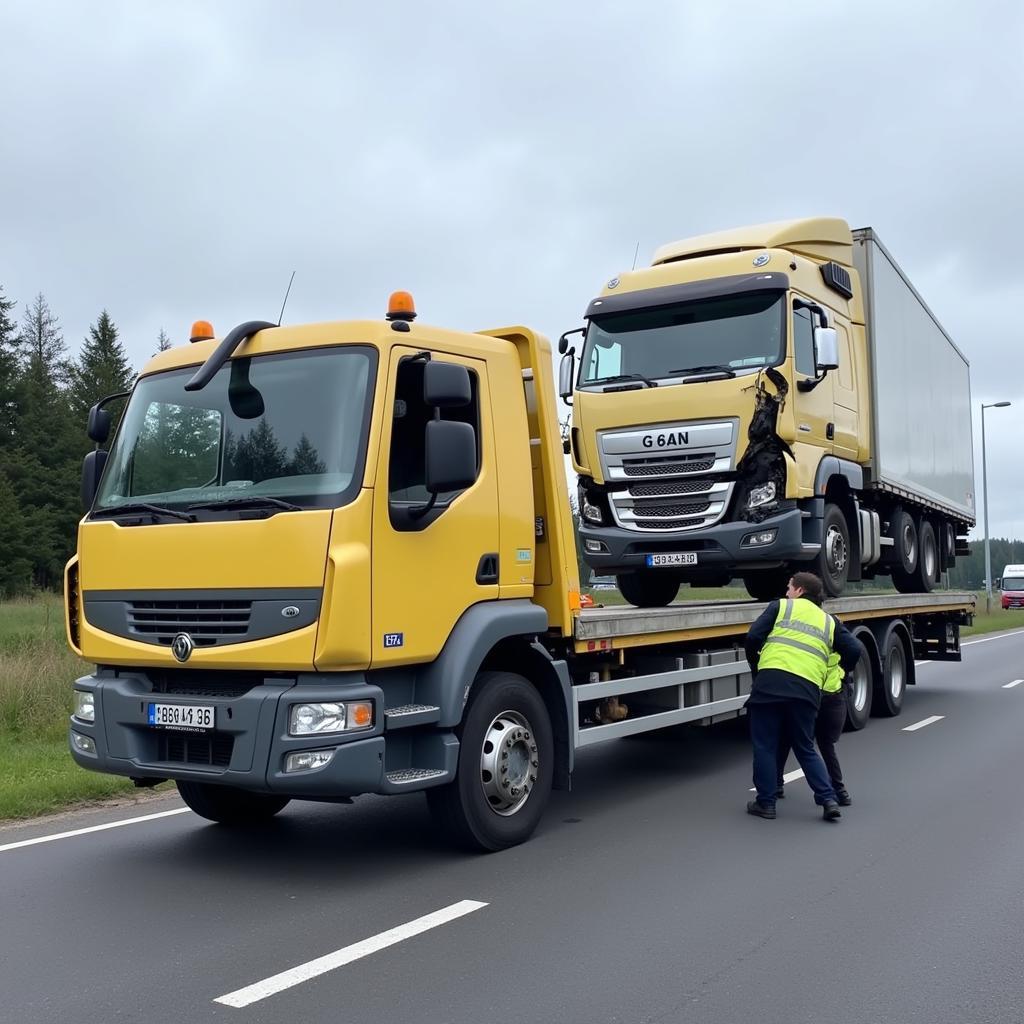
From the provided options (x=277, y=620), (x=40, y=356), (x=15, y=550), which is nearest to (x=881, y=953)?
(x=277, y=620)

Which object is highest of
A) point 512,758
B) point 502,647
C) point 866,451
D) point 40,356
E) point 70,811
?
point 40,356

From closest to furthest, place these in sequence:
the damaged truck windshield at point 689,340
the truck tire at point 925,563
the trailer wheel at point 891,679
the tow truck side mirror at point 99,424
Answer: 1. the tow truck side mirror at point 99,424
2. the damaged truck windshield at point 689,340
3. the trailer wheel at point 891,679
4. the truck tire at point 925,563

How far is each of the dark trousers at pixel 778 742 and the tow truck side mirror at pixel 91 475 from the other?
4.20 metres

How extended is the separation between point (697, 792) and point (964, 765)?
2545 millimetres

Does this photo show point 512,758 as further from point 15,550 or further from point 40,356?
point 40,356

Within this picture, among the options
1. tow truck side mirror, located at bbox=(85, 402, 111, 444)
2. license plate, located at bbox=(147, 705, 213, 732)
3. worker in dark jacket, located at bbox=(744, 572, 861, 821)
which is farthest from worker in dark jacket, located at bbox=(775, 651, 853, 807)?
tow truck side mirror, located at bbox=(85, 402, 111, 444)

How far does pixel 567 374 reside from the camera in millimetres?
10352

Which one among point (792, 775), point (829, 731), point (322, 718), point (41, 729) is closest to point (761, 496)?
point (792, 775)

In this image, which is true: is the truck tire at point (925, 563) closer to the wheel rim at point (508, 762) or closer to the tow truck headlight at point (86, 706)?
the wheel rim at point (508, 762)

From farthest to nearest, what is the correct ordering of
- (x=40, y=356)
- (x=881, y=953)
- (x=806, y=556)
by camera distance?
(x=40, y=356), (x=806, y=556), (x=881, y=953)

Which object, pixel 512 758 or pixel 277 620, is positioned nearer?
pixel 277 620

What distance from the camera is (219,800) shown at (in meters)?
6.82

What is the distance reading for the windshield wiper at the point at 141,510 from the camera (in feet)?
18.3

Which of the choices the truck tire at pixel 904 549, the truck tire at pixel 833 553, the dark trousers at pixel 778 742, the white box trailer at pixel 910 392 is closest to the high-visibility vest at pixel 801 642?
the dark trousers at pixel 778 742
